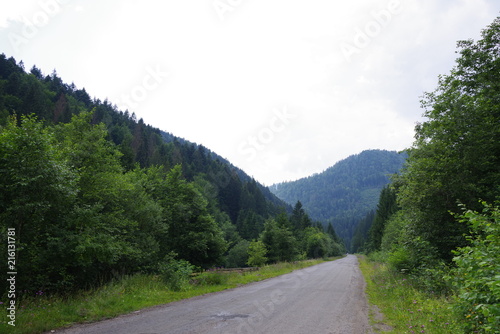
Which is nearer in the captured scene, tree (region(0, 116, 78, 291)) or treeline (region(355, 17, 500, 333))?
tree (region(0, 116, 78, 291))

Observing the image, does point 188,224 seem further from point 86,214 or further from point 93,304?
point 93,304

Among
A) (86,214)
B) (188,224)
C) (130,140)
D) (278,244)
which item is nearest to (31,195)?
(86,214)

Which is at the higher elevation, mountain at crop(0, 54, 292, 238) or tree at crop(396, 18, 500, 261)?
mountain at crop(0, 54, 292, 238)

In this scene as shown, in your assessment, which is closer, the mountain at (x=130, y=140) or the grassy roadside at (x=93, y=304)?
the grassy roadside at (x=93, y=304)

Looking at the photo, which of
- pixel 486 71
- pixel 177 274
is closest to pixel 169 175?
pixel 177 274

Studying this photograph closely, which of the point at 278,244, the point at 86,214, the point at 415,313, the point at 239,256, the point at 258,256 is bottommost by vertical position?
the point at 239,256

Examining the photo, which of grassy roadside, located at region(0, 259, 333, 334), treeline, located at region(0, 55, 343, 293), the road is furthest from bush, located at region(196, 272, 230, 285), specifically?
the road

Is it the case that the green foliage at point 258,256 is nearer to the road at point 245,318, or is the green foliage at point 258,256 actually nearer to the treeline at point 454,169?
the treeline at point 454,169

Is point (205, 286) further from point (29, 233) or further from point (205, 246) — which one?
point (205, 246)

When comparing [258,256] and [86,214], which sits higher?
[86,214]

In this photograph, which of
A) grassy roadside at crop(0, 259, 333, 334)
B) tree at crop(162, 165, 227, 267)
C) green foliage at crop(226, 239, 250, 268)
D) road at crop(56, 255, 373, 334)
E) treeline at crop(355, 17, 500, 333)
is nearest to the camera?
grassy roadside at crop(0, 259, 333, 334)

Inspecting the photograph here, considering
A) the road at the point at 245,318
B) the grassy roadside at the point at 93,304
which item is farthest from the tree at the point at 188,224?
the road at the point at 245,318

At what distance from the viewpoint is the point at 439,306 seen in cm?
799

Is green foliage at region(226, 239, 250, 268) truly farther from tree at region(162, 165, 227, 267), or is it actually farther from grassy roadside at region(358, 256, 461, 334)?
grassy roadside at region(358, 256, 461, 334)
